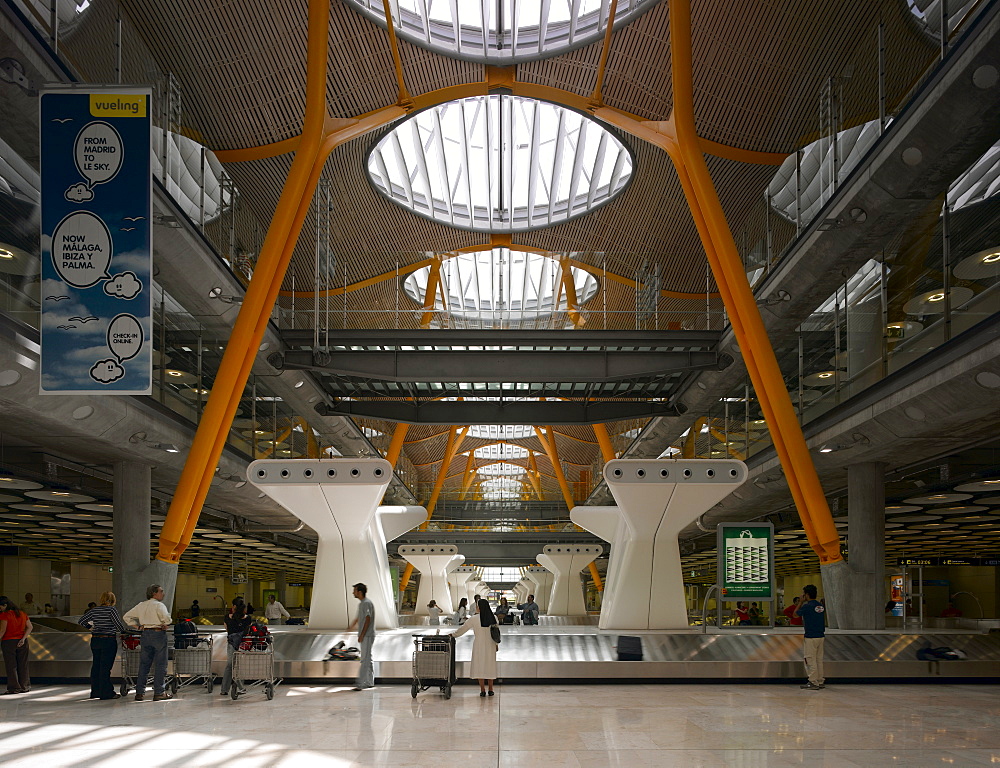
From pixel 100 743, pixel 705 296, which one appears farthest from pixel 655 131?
pixel 100 743

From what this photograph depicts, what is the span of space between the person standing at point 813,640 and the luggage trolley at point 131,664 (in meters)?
10.4

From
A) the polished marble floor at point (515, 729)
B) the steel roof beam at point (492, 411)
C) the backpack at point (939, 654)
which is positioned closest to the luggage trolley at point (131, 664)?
the polished marble floor at point (515, 729)

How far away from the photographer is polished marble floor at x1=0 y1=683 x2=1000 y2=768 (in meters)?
9.38

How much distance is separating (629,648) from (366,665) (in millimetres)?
4826

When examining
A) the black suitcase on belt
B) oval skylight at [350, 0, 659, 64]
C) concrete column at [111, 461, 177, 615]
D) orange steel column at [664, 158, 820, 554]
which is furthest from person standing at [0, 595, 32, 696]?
oval skylight at [350, 0, 659, 64]

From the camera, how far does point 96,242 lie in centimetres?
1130

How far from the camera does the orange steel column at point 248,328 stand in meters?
19.0

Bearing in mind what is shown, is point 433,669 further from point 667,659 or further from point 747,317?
point 747,317

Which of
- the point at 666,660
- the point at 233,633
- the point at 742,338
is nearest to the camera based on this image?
the point at 233,633

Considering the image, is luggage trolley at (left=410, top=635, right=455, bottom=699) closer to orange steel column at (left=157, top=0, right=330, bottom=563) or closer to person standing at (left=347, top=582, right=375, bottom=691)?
person standing at (left=347, top=582, right=375, bottom=691)

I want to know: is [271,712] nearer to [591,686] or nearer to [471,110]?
[591,686]

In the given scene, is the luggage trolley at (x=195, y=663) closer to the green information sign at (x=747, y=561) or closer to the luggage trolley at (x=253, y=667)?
the luggage trolley at (x=253, y=667)

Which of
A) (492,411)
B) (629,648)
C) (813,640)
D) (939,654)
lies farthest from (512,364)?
(939,654)

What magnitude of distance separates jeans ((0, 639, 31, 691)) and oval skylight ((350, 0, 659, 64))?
1964 cm
